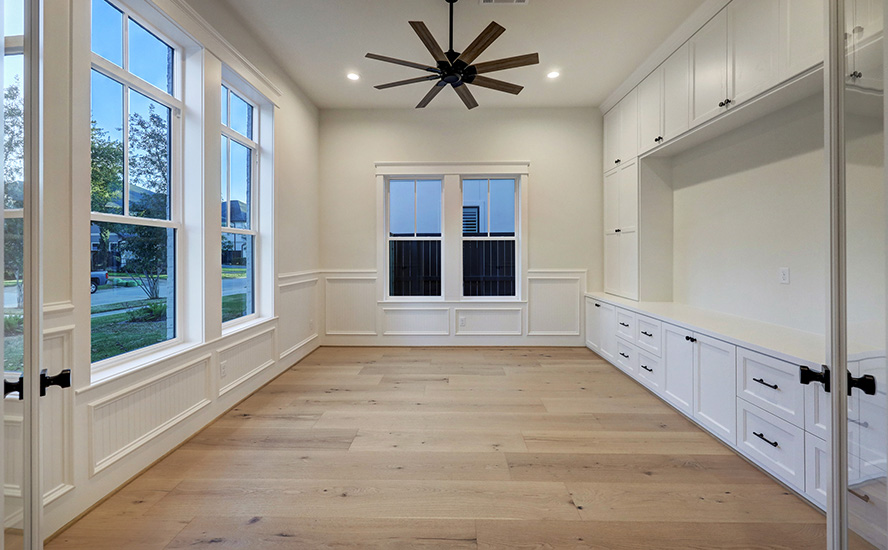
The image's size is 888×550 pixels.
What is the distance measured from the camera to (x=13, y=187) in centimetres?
89

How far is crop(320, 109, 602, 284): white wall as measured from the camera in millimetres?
4820

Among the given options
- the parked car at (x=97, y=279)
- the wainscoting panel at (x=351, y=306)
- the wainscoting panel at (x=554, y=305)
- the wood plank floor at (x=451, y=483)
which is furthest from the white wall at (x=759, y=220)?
the parked car at (x=97, y=279)

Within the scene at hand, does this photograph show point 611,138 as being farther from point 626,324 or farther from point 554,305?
point 626,324

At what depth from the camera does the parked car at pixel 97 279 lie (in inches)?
74.7

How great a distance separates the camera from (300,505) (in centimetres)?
179

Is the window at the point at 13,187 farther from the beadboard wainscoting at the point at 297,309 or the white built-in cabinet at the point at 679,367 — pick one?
the white built-in cabinet at the point at 679,367

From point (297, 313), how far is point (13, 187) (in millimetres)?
3447

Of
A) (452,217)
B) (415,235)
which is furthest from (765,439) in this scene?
(415,235)

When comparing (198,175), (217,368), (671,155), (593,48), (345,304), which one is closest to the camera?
(198,175)

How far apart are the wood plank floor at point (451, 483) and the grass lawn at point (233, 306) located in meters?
0.74

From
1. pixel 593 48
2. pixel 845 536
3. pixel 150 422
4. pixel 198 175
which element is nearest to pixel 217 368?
pixel 150 422

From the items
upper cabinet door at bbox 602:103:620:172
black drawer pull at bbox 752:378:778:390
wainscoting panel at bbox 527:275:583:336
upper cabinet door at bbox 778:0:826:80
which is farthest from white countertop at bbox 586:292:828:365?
upper cabinet door at bbox 602:103:620:172

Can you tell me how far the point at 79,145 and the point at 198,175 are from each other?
0.87 metres

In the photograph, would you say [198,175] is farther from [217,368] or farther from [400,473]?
[400,473]
